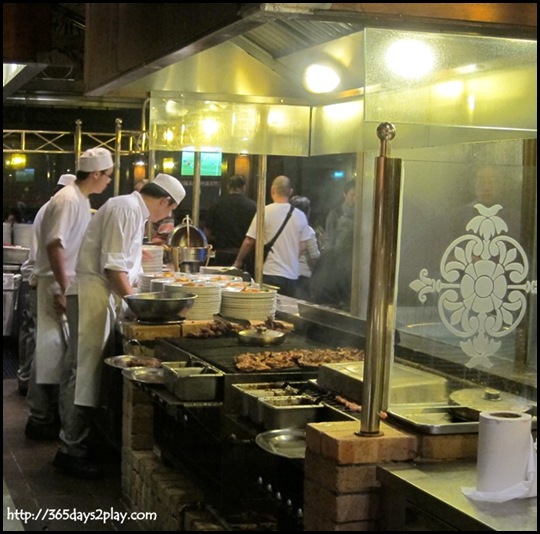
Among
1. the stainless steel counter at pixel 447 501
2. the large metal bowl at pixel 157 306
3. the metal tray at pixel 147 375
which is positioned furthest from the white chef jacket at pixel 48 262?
the stainless steel counter at pixel 447 501

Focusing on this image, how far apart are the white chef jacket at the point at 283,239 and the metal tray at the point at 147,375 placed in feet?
14.5

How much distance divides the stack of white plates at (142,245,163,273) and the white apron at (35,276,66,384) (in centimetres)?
87

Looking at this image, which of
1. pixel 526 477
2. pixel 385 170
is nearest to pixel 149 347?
pixel 385 170

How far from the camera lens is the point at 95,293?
5.98 meters

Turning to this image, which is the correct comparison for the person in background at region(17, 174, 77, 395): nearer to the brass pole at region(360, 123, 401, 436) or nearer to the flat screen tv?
the flat screen tv

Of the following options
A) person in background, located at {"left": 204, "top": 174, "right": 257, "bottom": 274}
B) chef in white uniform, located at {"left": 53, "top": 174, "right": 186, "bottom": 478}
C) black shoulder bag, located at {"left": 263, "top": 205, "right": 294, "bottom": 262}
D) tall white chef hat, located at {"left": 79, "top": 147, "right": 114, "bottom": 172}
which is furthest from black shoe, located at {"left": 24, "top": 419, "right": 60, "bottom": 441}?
person in background, located at {"left": 204, "top": 174, "right": 257, "bottom": 274}

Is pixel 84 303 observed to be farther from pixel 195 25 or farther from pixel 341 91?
pixel 195 25

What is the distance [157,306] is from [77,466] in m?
1.30

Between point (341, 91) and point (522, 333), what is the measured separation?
3619 mm

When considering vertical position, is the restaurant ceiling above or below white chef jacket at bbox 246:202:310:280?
above

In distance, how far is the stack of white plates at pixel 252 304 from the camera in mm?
5832

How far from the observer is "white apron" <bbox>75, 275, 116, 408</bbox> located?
596 cm

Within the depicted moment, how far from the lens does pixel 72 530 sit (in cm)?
510

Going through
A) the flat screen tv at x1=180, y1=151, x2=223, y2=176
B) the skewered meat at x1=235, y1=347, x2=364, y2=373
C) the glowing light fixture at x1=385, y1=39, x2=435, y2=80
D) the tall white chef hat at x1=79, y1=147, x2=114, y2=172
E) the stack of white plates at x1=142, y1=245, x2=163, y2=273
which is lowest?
the skewered meat at x1=235, y1=347, x2=364, y2=373
